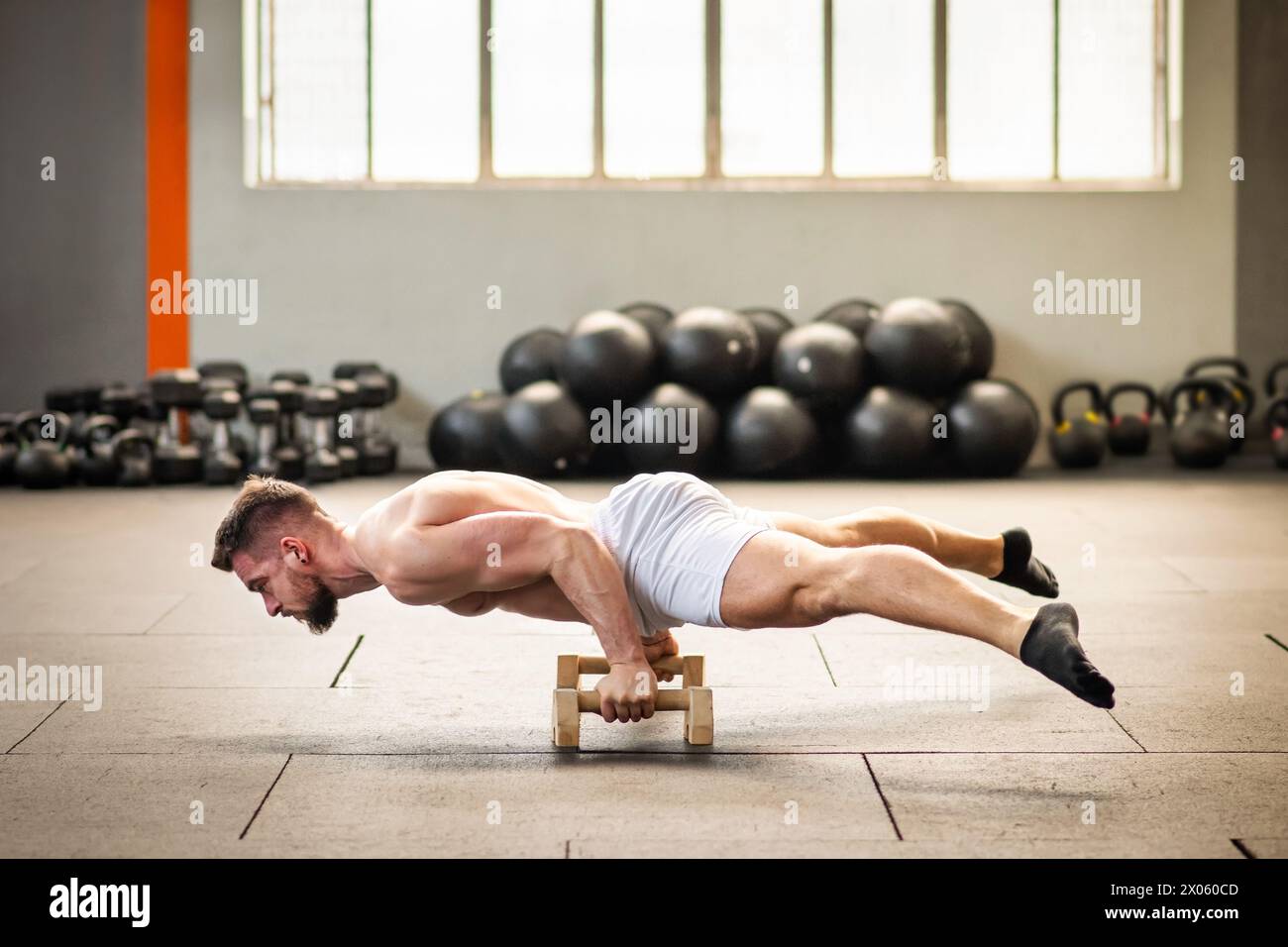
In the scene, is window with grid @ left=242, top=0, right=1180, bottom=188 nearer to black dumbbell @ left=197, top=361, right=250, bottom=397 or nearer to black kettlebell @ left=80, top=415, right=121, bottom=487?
black dumbbell @ left=197, top=361, right=250, bottom=397

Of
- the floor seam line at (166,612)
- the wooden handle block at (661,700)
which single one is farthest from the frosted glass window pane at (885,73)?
the wooden handle block at (661,700)

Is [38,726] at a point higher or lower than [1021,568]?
lower

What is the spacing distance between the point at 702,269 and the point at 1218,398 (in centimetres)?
335

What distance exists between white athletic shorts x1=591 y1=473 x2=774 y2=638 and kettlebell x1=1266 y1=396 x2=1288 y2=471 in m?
6.41

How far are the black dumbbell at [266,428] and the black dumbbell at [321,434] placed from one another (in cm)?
18

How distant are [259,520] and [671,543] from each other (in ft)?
2.58

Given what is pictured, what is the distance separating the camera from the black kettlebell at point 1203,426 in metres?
8.38

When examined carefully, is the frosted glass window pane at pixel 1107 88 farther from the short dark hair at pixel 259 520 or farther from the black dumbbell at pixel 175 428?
the short dark hair at pixel 259 520

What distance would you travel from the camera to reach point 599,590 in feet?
8.44

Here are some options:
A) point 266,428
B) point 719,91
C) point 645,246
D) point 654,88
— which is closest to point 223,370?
point 266,428

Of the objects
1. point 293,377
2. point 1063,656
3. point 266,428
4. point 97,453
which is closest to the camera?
point 1063,656

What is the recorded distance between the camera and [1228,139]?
9.05 metres

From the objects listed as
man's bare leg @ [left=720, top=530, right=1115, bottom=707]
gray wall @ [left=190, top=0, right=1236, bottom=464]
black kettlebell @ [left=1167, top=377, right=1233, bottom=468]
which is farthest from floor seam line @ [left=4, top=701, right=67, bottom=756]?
black kettlebell @ [left=1167, top=377, right=1233, bottom=468]

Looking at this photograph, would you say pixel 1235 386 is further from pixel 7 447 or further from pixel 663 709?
pixel 7 447
